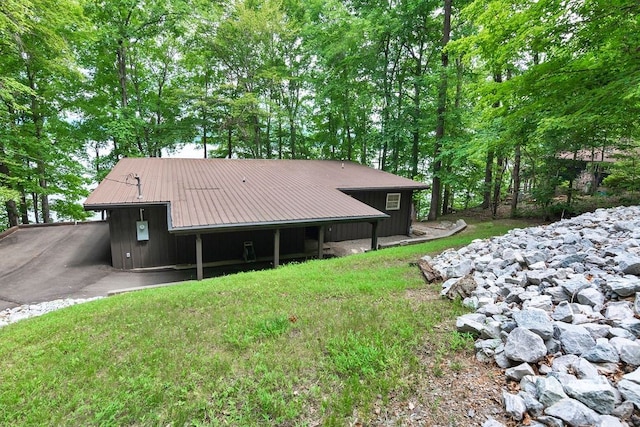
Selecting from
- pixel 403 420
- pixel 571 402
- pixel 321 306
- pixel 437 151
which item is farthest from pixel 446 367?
pixel 437 151

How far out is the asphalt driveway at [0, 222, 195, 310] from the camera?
716 centimetres

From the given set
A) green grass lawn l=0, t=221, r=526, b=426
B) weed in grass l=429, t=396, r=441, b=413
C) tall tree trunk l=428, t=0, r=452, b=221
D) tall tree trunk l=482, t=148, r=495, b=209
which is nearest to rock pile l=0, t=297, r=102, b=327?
green grass lawn l=0, t=221, r=526, b=426

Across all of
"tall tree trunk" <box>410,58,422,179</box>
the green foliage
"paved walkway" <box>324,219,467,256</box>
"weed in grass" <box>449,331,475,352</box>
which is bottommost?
"paved walkway" <box>324,219,467,256</box>

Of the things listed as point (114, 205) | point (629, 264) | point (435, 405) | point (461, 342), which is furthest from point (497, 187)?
point (114, 205)

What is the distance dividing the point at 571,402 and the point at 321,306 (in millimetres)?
2860

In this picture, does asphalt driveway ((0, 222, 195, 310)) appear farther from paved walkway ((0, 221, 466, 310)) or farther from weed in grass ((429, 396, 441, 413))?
weed in grass ((429, 396, 441, 413))

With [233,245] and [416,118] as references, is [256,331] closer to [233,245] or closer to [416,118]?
[233,245]

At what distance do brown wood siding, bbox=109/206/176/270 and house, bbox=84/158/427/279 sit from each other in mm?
26

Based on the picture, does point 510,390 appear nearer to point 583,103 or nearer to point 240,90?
point 583,103

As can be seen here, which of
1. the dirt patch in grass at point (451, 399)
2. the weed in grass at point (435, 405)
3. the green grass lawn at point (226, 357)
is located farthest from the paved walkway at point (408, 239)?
the weed in grass at point (435, 405)

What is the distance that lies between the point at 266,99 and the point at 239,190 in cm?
889

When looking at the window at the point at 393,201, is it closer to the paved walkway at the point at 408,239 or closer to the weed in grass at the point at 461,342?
the paved walkway at the point at 408,239

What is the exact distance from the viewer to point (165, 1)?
15.5 m

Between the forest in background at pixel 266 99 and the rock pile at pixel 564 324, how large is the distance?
6.20 meters
